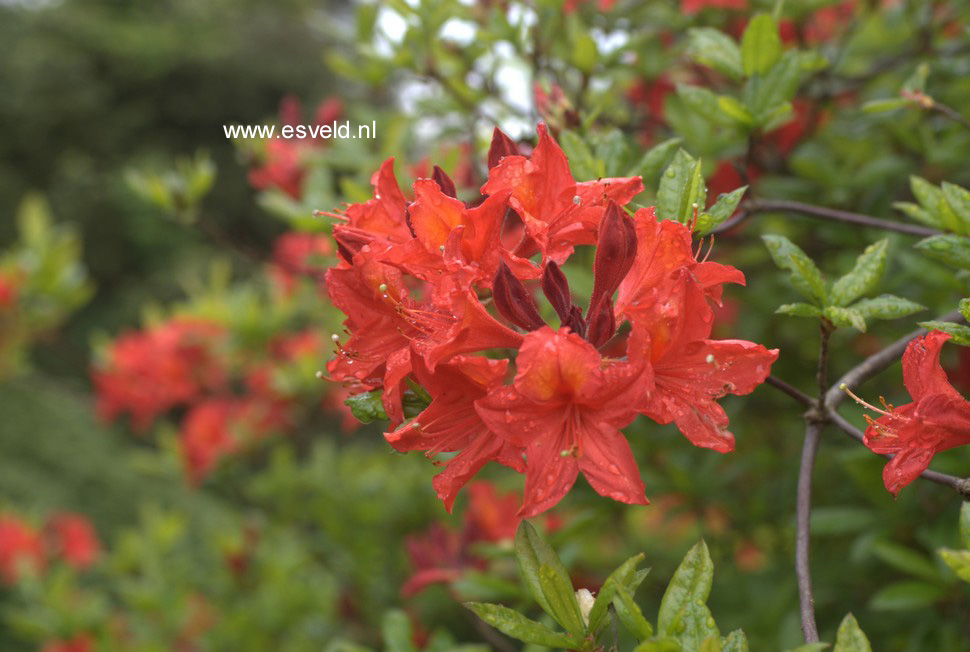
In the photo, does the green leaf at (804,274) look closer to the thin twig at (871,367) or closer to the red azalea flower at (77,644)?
the thin twig at (871,367)

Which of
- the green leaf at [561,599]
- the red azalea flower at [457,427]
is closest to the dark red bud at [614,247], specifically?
the red azalea flower at [457,427]

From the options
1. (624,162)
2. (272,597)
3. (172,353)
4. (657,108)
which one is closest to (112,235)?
(172,353)

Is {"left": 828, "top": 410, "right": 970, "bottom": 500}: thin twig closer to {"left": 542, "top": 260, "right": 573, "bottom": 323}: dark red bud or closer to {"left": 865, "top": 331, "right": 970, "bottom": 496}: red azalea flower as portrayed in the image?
{"left": 865, "top": 331, "right": 970, "bottom": 496}: red azalea flower

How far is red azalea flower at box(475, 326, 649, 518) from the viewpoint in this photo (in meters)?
0.63

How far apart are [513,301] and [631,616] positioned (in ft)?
0.93

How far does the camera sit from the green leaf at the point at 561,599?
0.69 meters

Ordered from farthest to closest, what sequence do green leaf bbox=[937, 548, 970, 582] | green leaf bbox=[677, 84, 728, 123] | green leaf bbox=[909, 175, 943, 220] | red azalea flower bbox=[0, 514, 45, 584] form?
red azalea flower bbox=[0, 514, 45, 584] < green leaf bbox=[677, 84, 728, 123] < green leaf bbox=[909, 175, 943, 220] < green leaf bbox=[937, 548, 970, 582]

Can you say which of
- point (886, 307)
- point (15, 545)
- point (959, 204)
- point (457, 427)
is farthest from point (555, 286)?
point (15, 545)

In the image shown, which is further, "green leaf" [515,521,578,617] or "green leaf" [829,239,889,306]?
"green leaf" [829,239,889,306]

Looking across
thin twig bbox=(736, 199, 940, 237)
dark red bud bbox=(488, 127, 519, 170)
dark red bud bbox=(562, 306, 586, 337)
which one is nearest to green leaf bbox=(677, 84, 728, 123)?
thin twig bbox=(736, 199, 940, 237)

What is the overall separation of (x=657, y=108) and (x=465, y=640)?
152cm

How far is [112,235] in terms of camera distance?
9500mm

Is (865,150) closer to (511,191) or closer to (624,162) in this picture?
(624,162)

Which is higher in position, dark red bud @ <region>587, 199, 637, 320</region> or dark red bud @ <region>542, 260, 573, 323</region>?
dark red bud @ <region>587, 199, 637, 320</region>
